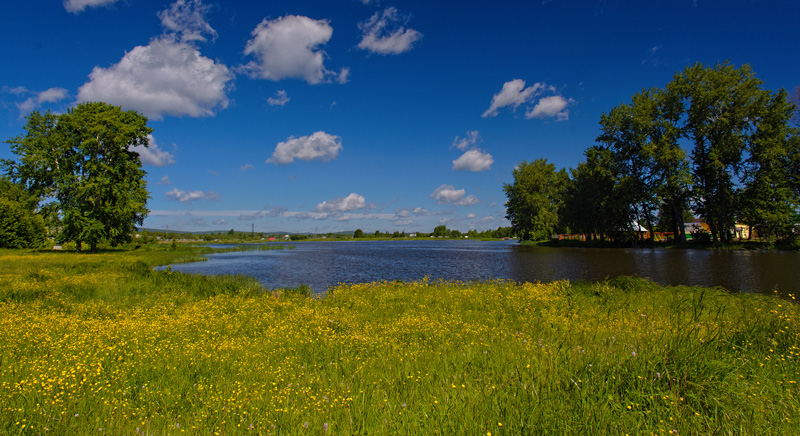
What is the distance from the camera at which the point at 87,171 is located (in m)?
42.5

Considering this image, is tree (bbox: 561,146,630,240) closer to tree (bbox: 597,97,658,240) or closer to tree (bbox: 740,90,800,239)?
tree (bbox: 597,97,658,240)

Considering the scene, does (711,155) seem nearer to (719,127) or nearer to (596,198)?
(719,127)

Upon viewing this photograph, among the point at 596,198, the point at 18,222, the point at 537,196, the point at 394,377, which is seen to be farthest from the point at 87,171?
the point at 537,196

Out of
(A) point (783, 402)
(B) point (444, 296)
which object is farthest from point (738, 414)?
(B) point (444, 296)

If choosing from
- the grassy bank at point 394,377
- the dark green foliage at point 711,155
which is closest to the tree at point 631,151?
the dark green foliage at point 711,155

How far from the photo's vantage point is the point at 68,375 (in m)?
5.27

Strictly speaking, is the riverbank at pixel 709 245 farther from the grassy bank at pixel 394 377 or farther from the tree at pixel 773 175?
the grassy bank at pixel 394 377

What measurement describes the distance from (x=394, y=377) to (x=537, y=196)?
287ft

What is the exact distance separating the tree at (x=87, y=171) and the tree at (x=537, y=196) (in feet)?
246

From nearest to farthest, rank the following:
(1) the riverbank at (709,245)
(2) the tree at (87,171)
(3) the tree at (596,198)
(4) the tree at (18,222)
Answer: (2) the tree at (87,171)
(1) the riverbank at (709,245)
(4) the tree at (18,222)
(3) the tree at (596,198)

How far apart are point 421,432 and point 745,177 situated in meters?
63.5

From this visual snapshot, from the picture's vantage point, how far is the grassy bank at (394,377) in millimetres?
3992

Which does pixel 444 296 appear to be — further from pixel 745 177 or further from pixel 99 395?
pixel 745 177

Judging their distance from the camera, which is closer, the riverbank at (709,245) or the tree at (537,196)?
the riverbank at (709,245)
